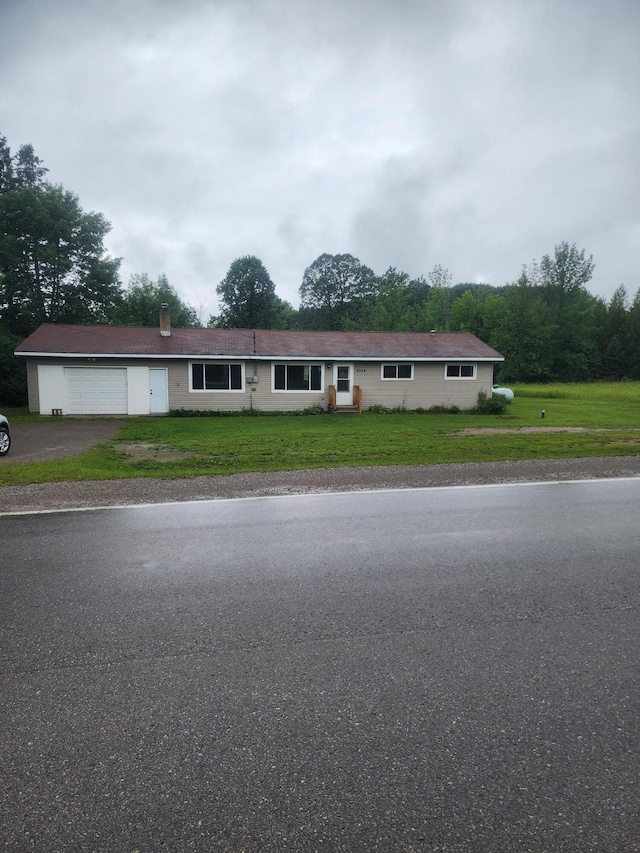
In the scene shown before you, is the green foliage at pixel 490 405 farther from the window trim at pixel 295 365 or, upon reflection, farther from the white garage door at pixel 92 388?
the white garage door at pixel 92 388

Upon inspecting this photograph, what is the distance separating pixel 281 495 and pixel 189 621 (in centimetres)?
389

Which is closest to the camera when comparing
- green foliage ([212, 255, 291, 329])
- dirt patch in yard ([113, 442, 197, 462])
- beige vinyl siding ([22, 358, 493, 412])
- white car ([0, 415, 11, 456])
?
white car ([0, 415, 11, 456])

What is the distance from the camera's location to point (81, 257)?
34406 millimetres

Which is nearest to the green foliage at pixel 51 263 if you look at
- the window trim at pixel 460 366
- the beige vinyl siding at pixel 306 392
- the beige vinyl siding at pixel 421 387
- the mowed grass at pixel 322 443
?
the beige vinyl siding at pixel 306 392

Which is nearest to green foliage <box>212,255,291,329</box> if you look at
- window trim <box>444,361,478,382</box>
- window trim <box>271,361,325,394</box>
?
window trim <box>271,361,325,394</box>

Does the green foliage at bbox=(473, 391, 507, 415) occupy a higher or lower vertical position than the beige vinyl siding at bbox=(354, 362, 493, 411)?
lower

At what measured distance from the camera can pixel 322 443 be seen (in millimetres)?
12969

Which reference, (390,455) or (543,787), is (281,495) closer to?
(390,455)

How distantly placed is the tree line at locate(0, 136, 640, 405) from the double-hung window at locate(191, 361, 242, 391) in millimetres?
9888

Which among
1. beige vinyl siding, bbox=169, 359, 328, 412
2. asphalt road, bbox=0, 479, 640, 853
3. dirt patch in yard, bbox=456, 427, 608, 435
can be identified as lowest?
asphalt road, bbox=0, 479, 640, 853

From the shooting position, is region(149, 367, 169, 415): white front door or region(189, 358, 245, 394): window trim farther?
region(189, 358, 245, 394): window trim

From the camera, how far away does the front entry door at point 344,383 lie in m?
23.0

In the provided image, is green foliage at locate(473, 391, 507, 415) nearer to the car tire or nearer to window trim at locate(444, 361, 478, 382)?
window trim at locate(444, 361, 478, 382)

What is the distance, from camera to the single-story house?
828 inches
